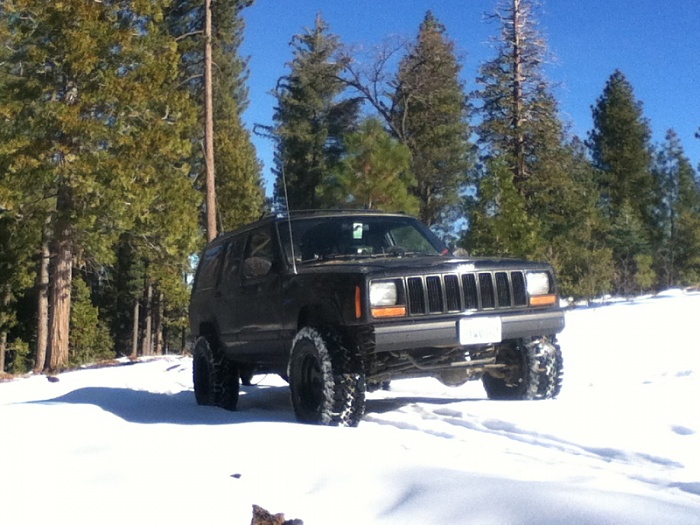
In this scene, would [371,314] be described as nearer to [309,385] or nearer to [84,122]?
[309,385]

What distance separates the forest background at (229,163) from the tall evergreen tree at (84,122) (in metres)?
0.05

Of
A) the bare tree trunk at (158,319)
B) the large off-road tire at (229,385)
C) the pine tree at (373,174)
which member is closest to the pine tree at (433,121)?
the pine tree at (373,174)

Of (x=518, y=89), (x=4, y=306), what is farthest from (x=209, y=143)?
(x=4, y=306)

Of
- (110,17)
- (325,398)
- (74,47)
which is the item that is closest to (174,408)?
(325,398)

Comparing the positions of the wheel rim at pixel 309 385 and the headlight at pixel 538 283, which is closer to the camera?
the wheel rim at pixel 309 385

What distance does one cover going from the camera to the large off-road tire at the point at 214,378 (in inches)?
315

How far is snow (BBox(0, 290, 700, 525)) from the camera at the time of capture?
3.73 metres

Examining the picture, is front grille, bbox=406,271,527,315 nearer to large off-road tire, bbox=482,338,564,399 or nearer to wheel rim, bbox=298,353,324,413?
large off-road tire, bbox=482,338,564,399

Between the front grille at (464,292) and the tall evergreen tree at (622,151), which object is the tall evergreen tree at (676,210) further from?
the front grille at (464,292)

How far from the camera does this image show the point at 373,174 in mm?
25375

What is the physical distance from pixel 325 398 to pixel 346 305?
691 mm

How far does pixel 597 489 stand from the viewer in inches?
148

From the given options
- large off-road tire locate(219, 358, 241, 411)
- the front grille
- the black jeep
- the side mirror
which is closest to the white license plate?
the black jeep

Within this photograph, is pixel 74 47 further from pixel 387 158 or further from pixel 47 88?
pixel 387 158
